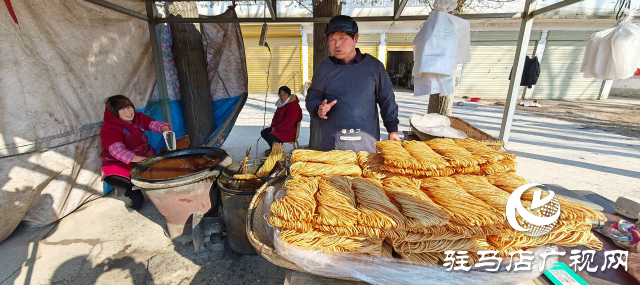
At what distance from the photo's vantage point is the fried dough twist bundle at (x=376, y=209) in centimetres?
112

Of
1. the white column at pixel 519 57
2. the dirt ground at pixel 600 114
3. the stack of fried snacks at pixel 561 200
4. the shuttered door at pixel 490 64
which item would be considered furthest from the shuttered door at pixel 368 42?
the stack of fried snacks at pixel 561 200

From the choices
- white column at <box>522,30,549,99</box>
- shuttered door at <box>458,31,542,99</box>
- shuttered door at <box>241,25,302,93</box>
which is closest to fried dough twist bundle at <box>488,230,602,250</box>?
shuttered door at <box>241,25,302,93</box>

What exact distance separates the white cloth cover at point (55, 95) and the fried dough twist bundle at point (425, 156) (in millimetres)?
3838

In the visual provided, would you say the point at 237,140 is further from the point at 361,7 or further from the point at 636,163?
the point at 361,7

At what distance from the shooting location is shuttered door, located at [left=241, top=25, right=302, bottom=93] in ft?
42.0

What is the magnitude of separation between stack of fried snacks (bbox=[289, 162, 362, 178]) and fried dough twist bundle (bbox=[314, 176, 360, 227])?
0.11m

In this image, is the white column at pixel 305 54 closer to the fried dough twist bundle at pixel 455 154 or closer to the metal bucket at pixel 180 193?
the metal bucket at pixel 180 193

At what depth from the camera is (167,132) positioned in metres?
3.34

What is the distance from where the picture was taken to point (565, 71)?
13.0 metres

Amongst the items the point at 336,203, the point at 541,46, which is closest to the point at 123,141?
the point at 336,203

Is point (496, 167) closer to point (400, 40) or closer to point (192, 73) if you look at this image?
point (192, 73)

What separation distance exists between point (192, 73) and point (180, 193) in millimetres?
2818

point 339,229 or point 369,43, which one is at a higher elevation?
point 369,43

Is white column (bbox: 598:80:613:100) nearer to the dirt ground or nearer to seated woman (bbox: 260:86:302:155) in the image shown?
the dirt ground
